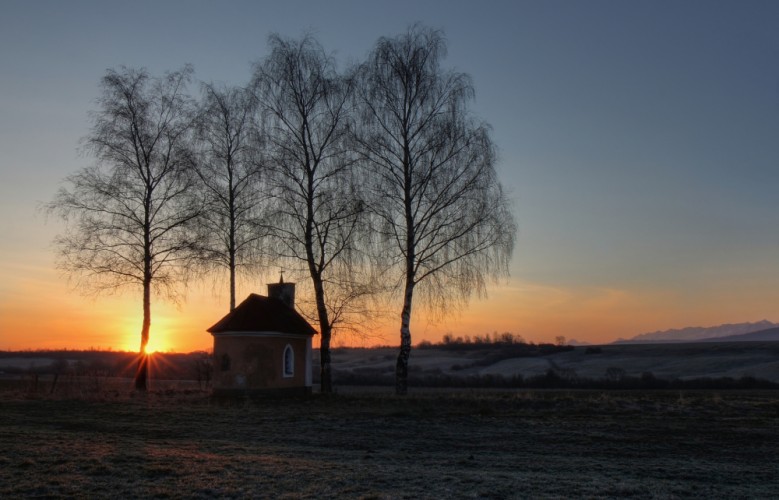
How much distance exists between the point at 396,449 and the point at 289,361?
1647 centimetres

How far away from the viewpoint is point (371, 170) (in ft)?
99.9

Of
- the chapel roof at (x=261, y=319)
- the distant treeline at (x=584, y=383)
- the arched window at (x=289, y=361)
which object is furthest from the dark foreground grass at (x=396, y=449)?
the distant treeline at (x=584, y=383)

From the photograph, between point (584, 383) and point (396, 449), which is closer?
point (396, 449)

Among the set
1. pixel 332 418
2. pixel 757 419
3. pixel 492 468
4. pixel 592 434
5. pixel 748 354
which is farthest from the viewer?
pixel 748 354

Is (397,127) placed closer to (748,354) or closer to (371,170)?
(371,170)

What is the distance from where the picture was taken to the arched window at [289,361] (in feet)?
103

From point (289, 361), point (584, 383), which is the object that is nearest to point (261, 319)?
point (289, 361)

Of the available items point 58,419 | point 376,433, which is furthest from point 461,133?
point 58,419

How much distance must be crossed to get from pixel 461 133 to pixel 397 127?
289 cm

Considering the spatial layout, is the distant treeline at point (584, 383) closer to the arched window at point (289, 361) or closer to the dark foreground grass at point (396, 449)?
the dark foreground grass at point (396, 449)

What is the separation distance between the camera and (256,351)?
99.0 feet

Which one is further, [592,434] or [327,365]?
[327,365]

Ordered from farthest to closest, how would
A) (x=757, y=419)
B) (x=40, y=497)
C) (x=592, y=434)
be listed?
(x=757, y=419), (x=592, y=434), (x=40, y=497)

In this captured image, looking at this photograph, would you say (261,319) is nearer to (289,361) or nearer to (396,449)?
(289,361)
